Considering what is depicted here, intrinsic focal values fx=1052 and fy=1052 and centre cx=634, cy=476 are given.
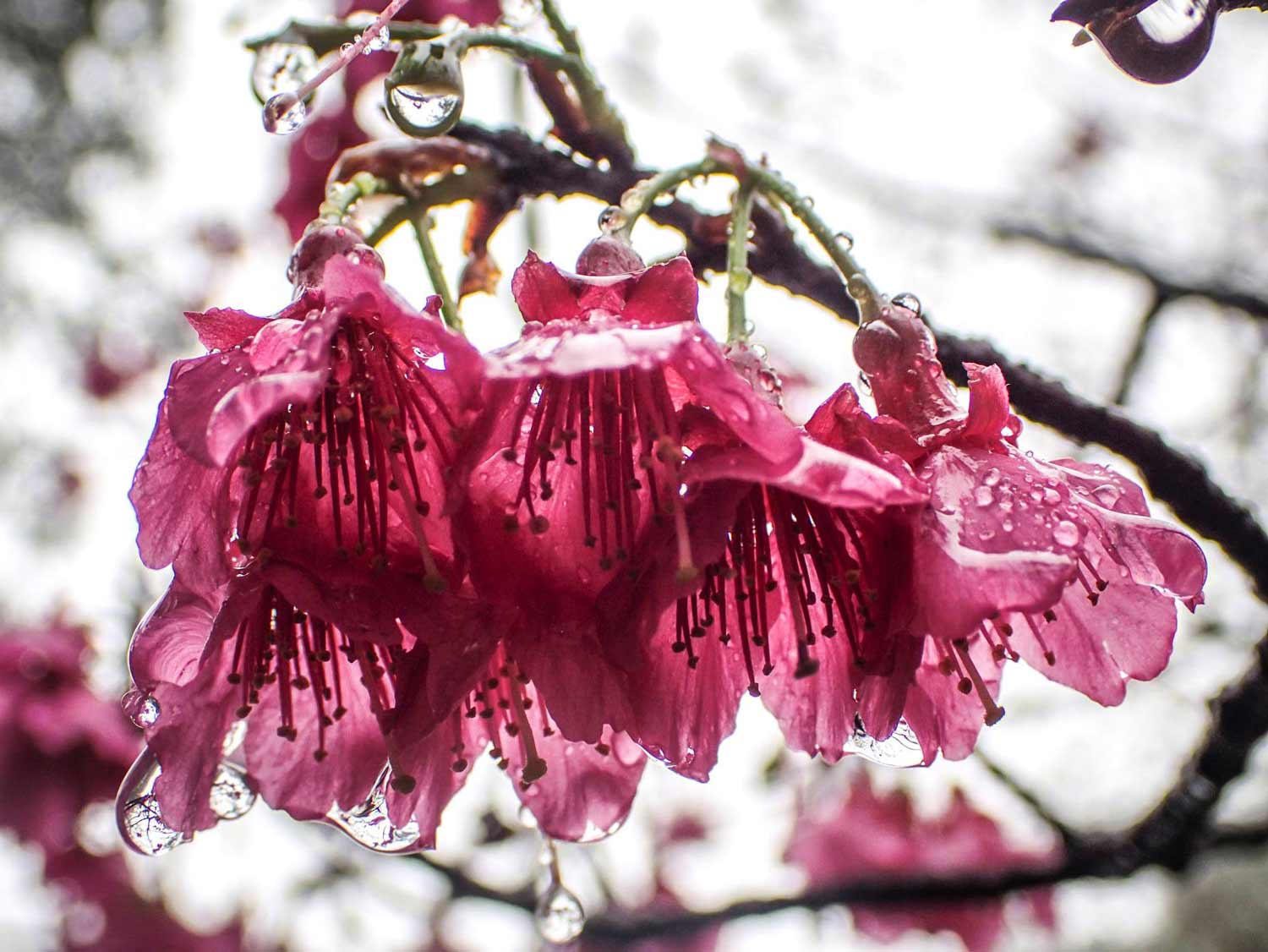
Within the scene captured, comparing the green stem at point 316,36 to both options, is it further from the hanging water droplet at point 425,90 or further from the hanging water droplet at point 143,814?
the hanging water droplet at point 143,814

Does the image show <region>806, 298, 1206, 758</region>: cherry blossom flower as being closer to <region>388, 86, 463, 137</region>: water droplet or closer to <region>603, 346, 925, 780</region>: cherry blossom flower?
<region>603, 346, 925, 780</region>: cherry blossom flower

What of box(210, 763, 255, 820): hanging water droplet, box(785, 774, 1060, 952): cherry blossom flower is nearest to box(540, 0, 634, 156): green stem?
box(210, 763, 255, 820): hanging water droplet

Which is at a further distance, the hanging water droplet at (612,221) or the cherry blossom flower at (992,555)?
the hanging water droplet at (612,221)

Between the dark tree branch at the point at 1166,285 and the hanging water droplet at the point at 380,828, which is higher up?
the dark tree branch at the point at 1166,285

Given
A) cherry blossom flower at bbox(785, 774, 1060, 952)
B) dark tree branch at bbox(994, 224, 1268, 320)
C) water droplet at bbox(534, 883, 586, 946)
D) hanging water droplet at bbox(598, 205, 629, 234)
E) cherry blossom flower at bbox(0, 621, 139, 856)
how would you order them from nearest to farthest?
hanging water droplet at bbox(598, 205, 629, 234) → water droplet at bbox(534, 883, 586, 946) → dark tree branch at bbox(994, 224, 1268, 320) → cherry blossom flower at bbox(0, 621, 139, 856) → cherry blossom flower at bbox(785, 774, 1060, 952)

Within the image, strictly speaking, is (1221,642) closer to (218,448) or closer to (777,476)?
(777,476)

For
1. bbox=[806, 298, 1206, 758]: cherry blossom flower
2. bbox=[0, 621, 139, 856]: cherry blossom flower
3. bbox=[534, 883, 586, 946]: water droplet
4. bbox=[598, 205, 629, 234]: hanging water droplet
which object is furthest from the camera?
bbox=[0, 621, 139, 856]: cherry blossom flower

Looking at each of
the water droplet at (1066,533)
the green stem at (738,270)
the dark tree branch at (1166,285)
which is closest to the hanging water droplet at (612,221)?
the green stem at (738,270)

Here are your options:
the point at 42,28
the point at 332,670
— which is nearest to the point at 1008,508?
the point at 332,670
